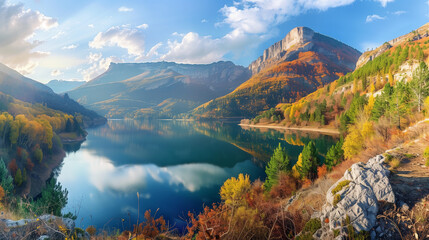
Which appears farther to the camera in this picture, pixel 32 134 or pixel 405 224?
pixel 32 134

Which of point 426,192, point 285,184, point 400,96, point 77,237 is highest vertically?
point 400,96

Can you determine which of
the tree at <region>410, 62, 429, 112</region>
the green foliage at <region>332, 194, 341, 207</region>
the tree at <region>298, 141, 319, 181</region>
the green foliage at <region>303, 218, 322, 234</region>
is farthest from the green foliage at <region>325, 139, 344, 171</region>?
the green foliage at <region>303, 218, 322, 234</region>

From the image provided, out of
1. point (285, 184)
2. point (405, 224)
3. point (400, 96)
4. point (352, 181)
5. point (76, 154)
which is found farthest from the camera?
point (76, 154)

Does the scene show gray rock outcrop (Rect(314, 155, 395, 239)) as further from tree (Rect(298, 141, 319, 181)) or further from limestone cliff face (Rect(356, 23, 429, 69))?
limestone cliff face (Rect(356, 23, 429, 69))

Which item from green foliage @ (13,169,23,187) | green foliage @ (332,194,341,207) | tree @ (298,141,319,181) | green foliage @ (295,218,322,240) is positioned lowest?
green foliage @ (13,169,23,187)

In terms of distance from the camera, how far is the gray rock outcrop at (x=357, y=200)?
7.63 metres

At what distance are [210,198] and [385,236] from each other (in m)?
27.0

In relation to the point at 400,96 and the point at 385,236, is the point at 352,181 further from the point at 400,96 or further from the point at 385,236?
the point at 400,96

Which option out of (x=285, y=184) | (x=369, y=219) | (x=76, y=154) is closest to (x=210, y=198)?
(x=285, y=184)

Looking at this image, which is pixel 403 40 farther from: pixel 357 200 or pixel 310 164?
pixel 357 200

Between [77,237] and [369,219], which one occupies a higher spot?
[369,219]

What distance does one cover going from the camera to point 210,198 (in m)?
32.1

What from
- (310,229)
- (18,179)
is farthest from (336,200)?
(18,179)

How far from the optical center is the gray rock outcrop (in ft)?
25.0
